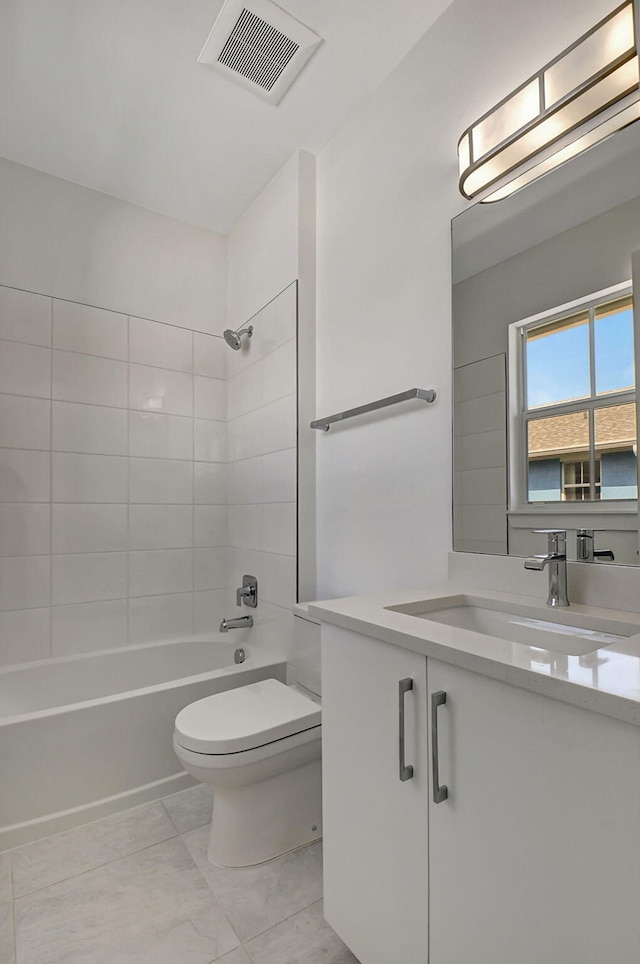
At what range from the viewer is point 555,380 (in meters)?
1.26

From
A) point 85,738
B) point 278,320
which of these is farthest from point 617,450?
point 85,738

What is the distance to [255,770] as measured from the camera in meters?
1.47

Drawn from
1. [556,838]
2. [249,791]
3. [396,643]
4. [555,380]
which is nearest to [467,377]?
[555,380]

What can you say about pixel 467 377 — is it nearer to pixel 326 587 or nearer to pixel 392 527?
pixel 392 527

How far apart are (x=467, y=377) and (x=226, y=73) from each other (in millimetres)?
1396

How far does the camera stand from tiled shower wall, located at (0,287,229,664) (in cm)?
222

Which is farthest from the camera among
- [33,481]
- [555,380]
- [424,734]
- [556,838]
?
[33,481]

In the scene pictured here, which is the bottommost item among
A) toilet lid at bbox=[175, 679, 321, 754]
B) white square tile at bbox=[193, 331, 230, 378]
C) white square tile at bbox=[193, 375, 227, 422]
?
toilet lid at bbox=[175, 679, 321, 754]

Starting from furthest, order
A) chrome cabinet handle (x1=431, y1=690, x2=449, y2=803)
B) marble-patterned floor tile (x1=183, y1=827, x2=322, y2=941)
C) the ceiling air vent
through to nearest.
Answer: the ceiling air vent
marble-patterned floor tile (x1=183, y1=827, x2=322, y2=941)
chrome cabinet handle (x1=431, y1=690, x2=449, y2=803)

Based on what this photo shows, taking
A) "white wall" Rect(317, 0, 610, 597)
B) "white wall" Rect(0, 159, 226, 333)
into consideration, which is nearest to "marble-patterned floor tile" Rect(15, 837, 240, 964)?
"white wall" Rect(317, 0, 610, 597)

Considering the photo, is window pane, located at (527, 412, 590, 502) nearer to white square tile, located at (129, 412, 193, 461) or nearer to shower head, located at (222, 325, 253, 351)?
shower head, located at (222, 325, 253, 351)

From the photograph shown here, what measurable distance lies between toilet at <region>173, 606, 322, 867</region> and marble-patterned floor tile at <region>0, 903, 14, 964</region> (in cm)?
36

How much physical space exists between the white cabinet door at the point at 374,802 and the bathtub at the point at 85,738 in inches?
37.5

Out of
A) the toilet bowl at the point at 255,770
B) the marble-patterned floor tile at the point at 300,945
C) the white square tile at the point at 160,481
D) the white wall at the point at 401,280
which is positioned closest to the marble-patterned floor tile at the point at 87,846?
the toilet bowl at the point at 255,770
